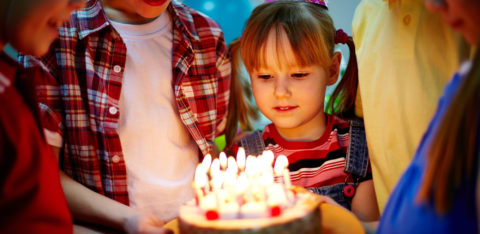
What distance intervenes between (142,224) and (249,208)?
42 centimetres

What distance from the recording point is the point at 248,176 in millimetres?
1183

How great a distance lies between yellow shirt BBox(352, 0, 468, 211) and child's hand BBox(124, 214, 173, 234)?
0.65 m

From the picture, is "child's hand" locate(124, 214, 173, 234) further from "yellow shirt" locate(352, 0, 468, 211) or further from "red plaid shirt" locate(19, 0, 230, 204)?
"yellow shirt" locate(352, 0, 468, 211)

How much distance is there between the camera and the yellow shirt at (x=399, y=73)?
3.75ft

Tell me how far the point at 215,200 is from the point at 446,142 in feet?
1.60

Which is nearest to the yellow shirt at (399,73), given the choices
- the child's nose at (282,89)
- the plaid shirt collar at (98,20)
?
the child's nose at (282,89)

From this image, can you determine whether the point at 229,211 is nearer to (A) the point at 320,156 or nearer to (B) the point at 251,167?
(B) the point at 251,167

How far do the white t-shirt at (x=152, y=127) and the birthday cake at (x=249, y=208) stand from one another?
45 centimetres

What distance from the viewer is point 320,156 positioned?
5.10ft

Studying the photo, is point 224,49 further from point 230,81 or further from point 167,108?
point 167,108

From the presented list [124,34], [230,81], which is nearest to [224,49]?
[230,81]

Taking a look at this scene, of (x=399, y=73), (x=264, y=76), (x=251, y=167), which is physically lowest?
(x=251, y=167)

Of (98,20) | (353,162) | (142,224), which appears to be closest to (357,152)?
(353,162)

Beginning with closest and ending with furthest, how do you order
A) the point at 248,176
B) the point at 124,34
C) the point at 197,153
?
1. the point at 248,176
2. the point at 124,34
3. the point at 197,153
